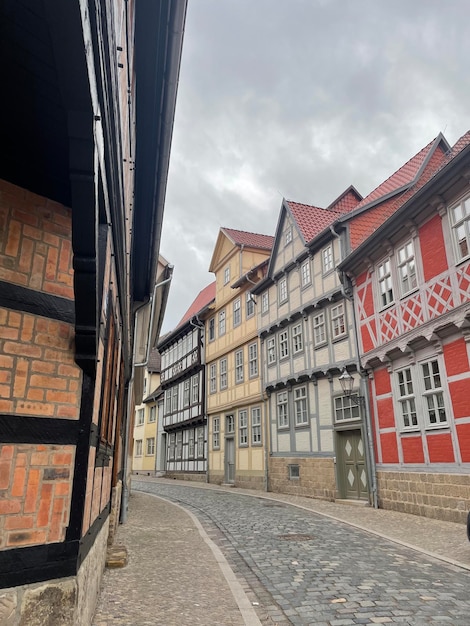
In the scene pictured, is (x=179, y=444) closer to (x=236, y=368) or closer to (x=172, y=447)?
(x=172, y=447)

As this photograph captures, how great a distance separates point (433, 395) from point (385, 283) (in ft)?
11.2

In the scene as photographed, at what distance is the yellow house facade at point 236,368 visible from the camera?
20.4 metres

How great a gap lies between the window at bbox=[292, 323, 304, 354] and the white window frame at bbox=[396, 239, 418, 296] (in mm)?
5772

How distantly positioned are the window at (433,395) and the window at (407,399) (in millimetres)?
495

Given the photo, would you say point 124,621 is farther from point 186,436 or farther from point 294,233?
point 186,436

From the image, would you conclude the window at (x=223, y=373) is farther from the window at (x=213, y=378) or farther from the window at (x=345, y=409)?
the window at (x=345, y=409)

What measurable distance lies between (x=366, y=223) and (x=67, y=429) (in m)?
13.9

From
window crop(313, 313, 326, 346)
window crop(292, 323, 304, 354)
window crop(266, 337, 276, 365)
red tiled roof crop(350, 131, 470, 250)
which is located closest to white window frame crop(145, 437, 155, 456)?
window crop(266, 337, 276, 365)

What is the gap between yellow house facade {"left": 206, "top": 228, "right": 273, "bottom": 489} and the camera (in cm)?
2041

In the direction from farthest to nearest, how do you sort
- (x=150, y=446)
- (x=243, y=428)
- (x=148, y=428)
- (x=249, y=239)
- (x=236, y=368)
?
(x=148, y=428)
(x=150, y=446)
(x=249, y=239)
(x=236, y=368)
(x=243, y=428)

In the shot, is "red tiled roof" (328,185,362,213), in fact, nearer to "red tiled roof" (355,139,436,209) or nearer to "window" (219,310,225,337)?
"red tiled roof" (355,139,436,209)

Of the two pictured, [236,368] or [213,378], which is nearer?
[236,368]

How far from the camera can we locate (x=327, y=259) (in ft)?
52.7

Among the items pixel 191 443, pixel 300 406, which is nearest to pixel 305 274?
pixel 300 406
